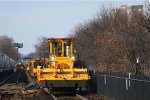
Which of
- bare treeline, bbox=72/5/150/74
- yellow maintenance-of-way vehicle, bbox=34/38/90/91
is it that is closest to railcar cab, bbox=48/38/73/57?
yellow maintenance-of-way vehicle, bbox=34/38/90/91

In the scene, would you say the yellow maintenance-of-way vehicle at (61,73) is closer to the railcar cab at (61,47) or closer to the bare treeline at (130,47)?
the railcar cab at (61,47)

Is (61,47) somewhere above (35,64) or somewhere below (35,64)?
above

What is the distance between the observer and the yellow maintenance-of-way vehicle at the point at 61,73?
91.8 feet

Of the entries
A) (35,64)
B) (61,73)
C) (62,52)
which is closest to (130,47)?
(62,52)

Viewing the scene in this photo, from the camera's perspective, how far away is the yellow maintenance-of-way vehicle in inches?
1101

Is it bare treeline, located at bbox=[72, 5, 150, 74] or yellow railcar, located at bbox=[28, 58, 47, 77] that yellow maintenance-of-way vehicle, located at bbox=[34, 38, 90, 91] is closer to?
bare treeline, located at bbox=[72, 5, 150, 74]

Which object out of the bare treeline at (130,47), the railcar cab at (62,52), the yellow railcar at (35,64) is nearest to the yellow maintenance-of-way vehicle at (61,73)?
the railcar cab at (62,52)

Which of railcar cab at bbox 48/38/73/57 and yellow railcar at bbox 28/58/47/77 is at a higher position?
railcar cab at bbox 48/38/73/57

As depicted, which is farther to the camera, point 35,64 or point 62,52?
point 35,64

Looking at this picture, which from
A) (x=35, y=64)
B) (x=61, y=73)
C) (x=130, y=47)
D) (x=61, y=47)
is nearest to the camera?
(x=61, y=73)

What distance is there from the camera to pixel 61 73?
93.5 feet

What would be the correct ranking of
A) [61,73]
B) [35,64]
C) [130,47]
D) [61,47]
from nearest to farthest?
1. [61,73]
2. [61,47]
3. [130,47]
4. [35,64]

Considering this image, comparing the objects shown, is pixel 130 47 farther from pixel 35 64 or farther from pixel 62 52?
pixel 35 64

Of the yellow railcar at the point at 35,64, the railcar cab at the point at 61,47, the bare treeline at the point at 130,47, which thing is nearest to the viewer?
the bare treeline at the point at 130,47
